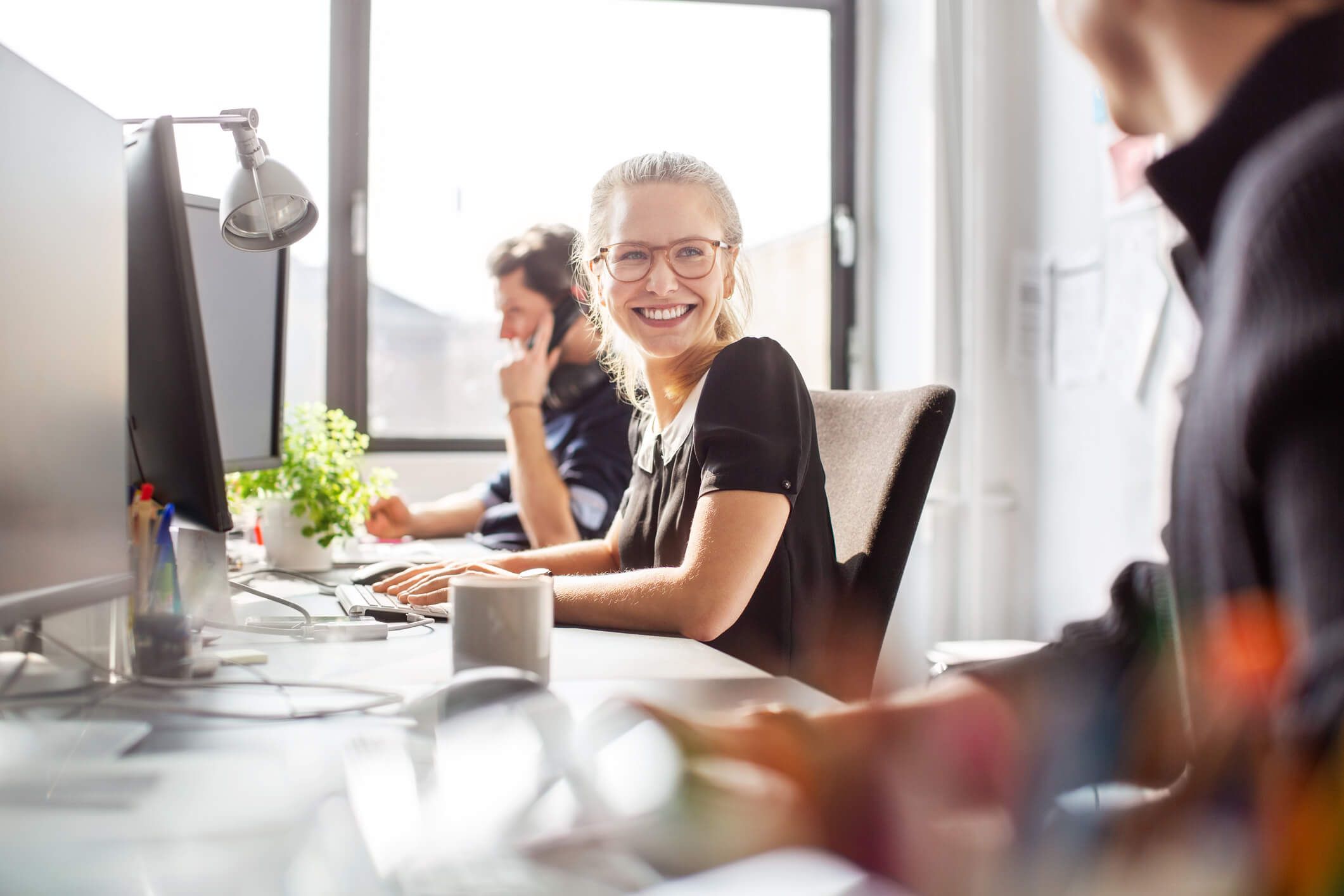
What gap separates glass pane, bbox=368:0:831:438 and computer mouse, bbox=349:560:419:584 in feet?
5.07

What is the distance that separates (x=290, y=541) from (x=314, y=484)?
0.09m

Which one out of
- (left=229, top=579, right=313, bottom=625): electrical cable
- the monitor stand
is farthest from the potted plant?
the monitor stand

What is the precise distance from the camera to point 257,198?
4.17 feet

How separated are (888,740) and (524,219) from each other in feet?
8.45

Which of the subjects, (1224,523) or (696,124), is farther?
(696,124)

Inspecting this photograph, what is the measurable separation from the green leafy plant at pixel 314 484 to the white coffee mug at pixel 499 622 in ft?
3.09

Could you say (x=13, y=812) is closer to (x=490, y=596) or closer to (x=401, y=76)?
(x=490, y=596)

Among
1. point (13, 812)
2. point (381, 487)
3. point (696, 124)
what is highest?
point (696, 124)

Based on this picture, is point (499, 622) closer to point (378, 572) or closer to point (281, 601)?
point (281, 601)

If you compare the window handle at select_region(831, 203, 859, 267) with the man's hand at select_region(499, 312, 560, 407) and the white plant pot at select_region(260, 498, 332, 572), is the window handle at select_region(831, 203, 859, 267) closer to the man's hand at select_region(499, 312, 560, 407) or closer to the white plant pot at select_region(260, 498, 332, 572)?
the man's hand at select_region(499, 312, 560, 407)

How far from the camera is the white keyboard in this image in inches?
46.4

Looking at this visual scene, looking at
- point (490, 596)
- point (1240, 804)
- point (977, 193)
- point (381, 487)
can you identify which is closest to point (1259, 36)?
point (1240, 804)

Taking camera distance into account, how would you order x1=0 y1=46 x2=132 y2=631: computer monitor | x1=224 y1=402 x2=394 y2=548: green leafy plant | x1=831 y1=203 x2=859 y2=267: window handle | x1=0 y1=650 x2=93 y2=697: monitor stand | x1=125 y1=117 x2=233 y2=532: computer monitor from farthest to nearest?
1. x1=831 y1=203 x2=859 y2=267: window handle
2. x1=224 y1=402 x2=394 y2=548: green leafy plant
3. x1=125 y1=117 x2=233 y2=532: computer monitor
4. x1=0 y1=650 x2=93 y2=697: monitor stand
5. x1=0 y1=46 x2=132 y2=631: computer monitor

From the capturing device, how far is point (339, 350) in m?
2.98
